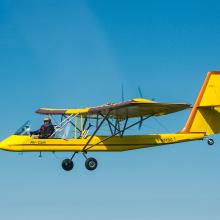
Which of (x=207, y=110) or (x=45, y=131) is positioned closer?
(x=45, y=131)

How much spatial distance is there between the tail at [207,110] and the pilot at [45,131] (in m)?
7.91

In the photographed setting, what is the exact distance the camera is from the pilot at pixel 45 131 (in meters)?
29.9

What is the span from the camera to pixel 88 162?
30688 millimetres

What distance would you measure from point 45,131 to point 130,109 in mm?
4481

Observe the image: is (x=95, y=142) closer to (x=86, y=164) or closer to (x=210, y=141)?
(x=86, y=164)

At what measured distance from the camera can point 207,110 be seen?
34.1 m

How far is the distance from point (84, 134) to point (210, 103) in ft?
26.9

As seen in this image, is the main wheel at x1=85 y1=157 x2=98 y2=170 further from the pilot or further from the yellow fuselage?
the pilot

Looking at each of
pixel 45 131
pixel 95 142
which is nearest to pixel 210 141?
pixel 95 142

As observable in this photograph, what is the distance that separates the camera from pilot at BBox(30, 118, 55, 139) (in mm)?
29891

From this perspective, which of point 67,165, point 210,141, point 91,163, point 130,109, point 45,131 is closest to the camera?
point 130,109

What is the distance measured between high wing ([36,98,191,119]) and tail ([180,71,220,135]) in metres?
3.20

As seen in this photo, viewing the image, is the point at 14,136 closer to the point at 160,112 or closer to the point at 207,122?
the point at 160,112

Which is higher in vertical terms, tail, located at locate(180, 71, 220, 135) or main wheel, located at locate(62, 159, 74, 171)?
tail, located at locate(180, 71, 220, 135)
